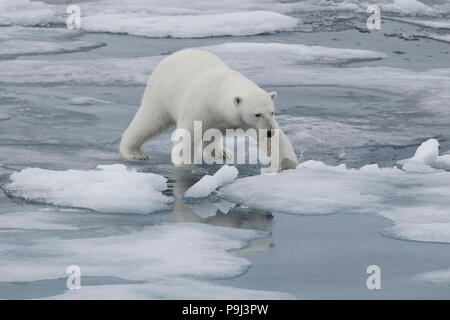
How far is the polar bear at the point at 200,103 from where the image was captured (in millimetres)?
6141

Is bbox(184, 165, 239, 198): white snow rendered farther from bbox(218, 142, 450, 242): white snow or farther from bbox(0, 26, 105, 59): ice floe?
bbox(0, 26, 105, 59): ice floe

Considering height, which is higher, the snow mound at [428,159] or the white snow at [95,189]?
the snow mound at [428,159]

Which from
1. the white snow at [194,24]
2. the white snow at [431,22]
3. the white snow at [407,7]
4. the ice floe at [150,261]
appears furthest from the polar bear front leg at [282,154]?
the white snow at [407,7]

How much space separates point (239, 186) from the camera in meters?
5.85

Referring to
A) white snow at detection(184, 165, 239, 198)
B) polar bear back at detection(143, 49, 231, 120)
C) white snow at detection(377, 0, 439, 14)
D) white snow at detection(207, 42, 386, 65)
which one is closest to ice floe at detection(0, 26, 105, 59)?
white snow at detection(207, 42, 386, 65)

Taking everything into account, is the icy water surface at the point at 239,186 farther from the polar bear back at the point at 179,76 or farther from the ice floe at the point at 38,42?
the polar bear back at the point at 179,76

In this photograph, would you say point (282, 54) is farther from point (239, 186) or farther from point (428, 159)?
point (239, 186)

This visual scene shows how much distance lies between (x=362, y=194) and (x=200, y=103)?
1.25 m

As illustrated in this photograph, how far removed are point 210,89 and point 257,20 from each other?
7552mm

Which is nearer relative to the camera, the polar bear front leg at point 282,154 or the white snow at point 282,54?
the polar bear front leg at point 282,154

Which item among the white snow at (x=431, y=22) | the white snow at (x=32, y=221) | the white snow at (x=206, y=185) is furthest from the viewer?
the white snow at (x=431, y=22)

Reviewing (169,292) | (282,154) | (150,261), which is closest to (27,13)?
(282,154)

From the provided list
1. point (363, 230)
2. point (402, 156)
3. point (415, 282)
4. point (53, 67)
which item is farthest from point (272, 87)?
point (415, 282)
